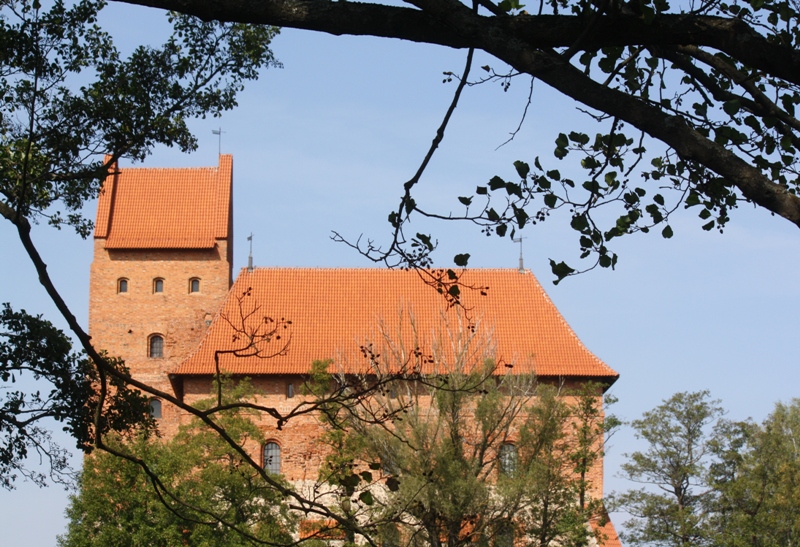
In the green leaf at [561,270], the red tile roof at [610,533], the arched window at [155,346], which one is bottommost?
the red tile roof at [610,533]

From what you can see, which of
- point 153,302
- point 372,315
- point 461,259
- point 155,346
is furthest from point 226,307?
point 461,259

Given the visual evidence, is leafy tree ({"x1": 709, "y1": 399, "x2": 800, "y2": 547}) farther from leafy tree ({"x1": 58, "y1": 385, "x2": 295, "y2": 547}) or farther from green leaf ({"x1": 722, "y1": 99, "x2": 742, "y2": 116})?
green leaf ({"x1": 722, "y1": 99, "x2": 742, "y2": 116})

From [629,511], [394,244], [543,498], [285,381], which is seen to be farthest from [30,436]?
[629,511]

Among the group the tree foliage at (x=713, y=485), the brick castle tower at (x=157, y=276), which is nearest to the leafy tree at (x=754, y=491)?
the tree foliage at (x=713, y=485)

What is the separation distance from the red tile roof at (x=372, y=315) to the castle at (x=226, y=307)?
0.05 metres

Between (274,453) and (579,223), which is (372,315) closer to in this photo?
(274,453)

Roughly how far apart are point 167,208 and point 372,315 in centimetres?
759

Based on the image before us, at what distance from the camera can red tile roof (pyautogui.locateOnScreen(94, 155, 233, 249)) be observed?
142 feet

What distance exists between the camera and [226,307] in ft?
137

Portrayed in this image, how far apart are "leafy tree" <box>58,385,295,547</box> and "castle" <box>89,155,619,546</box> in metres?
5.14

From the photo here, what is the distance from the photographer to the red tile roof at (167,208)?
142 feet

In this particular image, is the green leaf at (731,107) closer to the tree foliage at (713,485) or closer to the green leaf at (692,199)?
the green leaf at (692,199)

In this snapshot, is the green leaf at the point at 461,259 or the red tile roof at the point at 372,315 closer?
the green leaf at the point at 461,259

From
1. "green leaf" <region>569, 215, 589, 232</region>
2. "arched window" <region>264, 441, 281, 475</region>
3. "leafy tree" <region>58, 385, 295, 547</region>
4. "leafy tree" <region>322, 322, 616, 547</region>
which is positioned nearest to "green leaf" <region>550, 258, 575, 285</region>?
"green leaf" <region>569, 215, 589, 232</region>
